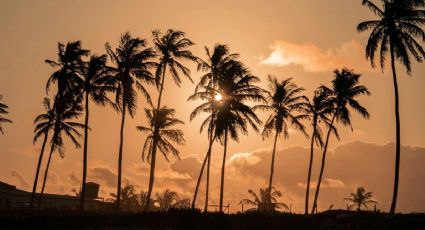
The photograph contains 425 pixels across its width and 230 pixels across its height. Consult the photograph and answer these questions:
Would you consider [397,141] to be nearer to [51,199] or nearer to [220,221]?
[220,221]

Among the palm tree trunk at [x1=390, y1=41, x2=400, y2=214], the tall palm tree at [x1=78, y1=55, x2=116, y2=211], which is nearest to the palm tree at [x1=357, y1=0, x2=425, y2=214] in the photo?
the palm tree trunk at [x1=390, y1=41, x2=400, y2=214]

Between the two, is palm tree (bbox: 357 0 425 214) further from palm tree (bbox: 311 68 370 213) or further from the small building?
the small building

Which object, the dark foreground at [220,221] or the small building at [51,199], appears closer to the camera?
the dark foreground at [220,221]

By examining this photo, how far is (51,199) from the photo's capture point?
2889 inches

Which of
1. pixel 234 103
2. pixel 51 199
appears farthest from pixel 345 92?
pixel 51 199

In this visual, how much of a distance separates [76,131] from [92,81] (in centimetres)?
912

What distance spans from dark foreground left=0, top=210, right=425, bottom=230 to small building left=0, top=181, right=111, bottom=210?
85.3 ft

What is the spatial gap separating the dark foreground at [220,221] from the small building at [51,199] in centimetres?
2599

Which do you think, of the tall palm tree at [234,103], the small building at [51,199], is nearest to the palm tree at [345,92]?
the tall palm tree at [234,103]

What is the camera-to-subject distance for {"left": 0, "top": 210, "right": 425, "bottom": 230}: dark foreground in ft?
103

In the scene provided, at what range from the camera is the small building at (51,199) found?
2591 inches

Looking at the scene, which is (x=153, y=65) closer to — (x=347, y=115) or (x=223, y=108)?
(x=223, y=108)

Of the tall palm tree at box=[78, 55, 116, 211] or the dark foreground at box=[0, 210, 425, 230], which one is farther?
the tall palm tree at box=[78, 55, 116, 211]

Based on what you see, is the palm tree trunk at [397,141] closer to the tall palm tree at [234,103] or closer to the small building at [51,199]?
the tall palm tree at [234,103]
